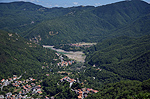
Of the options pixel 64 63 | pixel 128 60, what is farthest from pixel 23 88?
pixel 128 60

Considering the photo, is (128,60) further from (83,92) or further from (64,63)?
(83,92)

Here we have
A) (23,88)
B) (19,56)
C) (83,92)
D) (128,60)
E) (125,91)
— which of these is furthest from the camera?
(128,60)

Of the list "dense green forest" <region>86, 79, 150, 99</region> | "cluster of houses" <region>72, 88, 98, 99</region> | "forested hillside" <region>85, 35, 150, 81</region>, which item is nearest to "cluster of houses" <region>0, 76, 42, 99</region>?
"cluster of houses" <region>72, 88, 98, 99</region>

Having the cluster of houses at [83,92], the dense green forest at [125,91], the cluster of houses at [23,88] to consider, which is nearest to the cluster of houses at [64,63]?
the cluster of houses at [23,88]

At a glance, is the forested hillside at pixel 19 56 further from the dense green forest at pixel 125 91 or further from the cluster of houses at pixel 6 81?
the dense green forest at pixel 125 91

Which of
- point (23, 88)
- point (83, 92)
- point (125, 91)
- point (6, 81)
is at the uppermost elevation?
point (125, 91)

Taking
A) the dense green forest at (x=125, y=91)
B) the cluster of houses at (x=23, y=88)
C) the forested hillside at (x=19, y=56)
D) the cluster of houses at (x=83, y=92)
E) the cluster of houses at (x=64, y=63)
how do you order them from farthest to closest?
1. the cluster of houses at (x=64, y=63)
2. the forested hillside at (x=19, y=56)
3. the cluster of houses at (x=23, y=88)
4. the cluster of houses at (x=83, y=92)
5. the dense green forest at (x=125, y=91)
